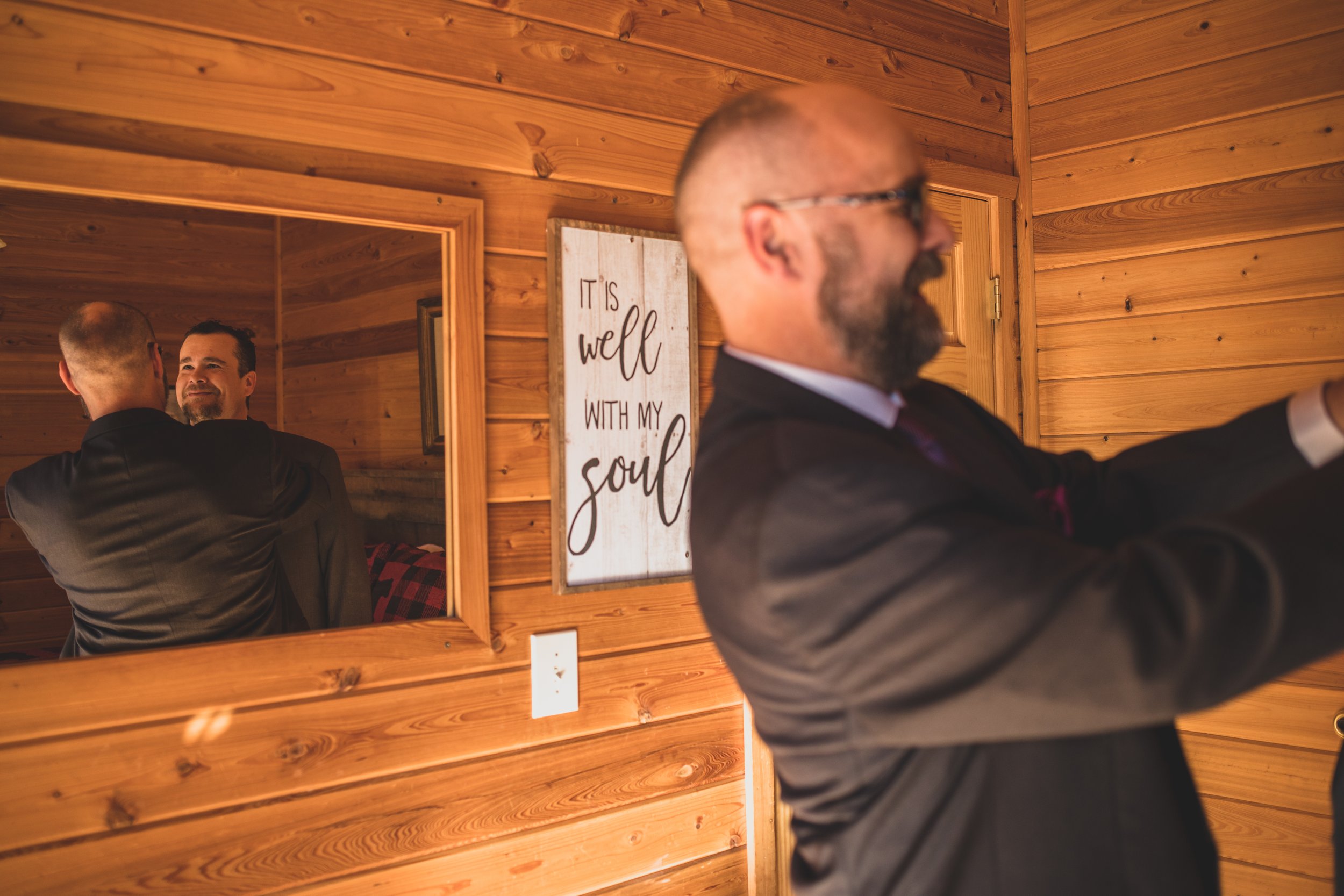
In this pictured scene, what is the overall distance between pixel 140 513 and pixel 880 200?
3.45ft

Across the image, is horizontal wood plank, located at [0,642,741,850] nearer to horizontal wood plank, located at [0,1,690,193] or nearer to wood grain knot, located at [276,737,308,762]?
wood grain knot, located at [276,737,308,762]

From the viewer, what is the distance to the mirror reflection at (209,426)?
123 cm

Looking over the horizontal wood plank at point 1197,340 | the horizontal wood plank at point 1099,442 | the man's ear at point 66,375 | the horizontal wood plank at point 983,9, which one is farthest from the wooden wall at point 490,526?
the horizontal wood plank at point 1099,442

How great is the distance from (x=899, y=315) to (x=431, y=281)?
0.90m

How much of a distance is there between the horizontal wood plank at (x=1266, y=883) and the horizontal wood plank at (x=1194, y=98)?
1687 millimetres

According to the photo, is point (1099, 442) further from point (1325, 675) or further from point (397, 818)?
point (397, 818)

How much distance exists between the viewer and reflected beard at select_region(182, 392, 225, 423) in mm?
1362

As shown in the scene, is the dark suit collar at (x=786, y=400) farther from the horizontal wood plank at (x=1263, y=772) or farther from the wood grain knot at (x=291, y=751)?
the horizontal wood plank at (x=1263, y=772)

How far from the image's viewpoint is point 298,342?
150 centimetres

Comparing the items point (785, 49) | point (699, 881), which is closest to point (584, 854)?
point (699, 881)

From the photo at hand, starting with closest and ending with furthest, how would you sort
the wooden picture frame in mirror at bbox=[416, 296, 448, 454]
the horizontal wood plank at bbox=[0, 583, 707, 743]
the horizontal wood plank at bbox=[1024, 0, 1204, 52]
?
the horizontal wood plank at bbox=[0, 583, 707, 743] → the wooden picture frame in mirror at bbox=[416, 296, 448, 454] → the horizontal wood plank at bbox=[1024, 0, 1204, 52]

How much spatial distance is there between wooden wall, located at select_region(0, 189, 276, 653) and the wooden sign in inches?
22.3

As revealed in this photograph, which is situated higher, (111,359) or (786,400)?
(111,359)

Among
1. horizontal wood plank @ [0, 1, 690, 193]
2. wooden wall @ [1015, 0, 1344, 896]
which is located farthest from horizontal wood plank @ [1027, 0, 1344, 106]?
horizontal wood plank @ [0, 1, 690, 193]
